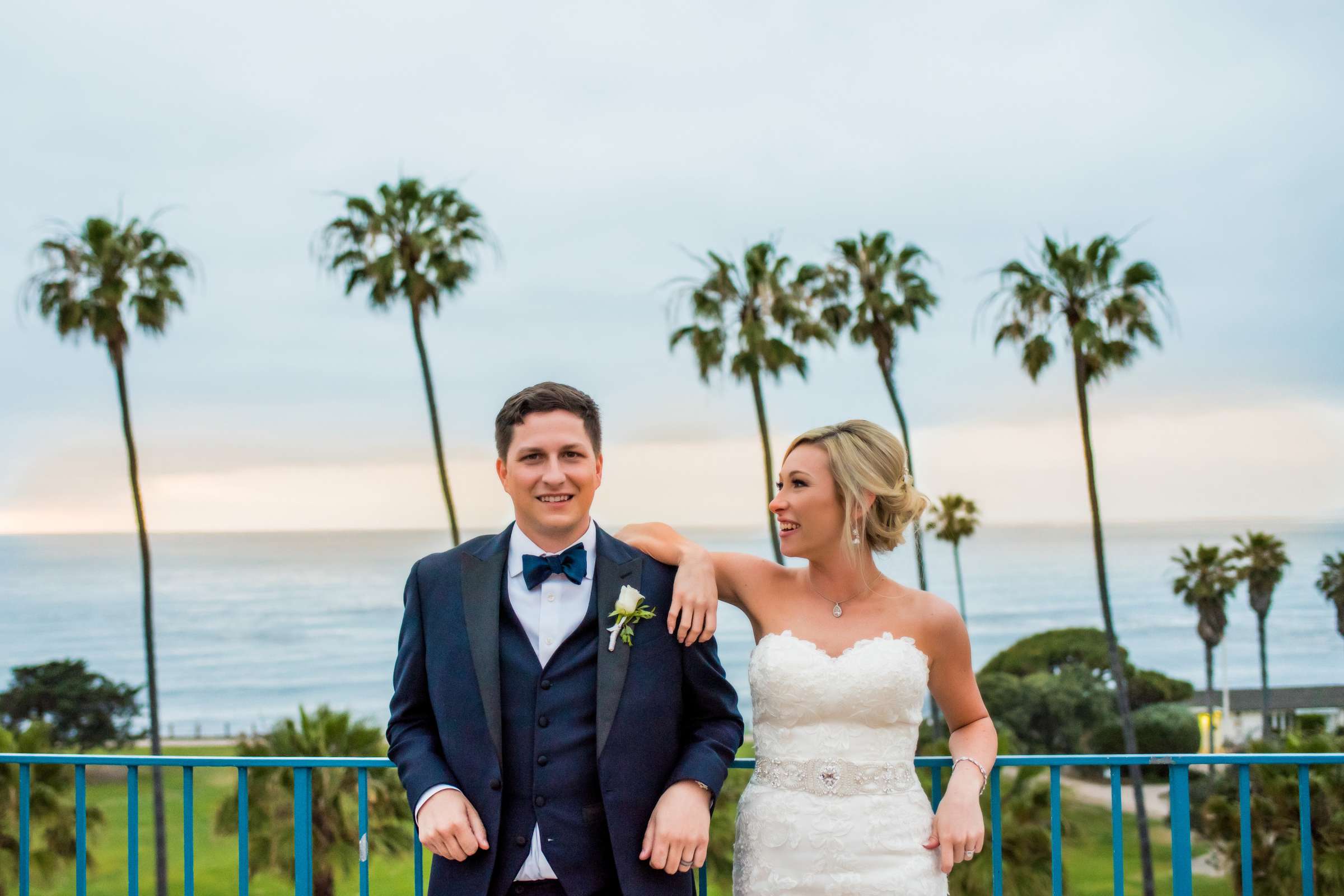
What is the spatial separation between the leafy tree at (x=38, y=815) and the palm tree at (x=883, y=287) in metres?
20.5

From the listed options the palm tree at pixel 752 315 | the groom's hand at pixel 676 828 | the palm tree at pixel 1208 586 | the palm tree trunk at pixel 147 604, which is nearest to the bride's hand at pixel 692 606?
Result: the groom's hand at pixel 676 828

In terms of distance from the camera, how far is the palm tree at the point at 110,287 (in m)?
26.2

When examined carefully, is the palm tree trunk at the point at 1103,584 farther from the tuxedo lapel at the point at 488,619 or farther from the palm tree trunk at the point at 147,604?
the tuxedo lapel at the point at 488,619

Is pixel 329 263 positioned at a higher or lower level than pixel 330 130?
lower

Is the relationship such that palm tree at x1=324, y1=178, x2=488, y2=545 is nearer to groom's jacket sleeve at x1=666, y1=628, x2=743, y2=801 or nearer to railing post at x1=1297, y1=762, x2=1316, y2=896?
railing post at x1=1297, y1=762, x2=1316, y2=896

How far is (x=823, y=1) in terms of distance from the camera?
213 ft

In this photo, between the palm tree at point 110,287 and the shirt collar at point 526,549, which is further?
the palm tree at point 110,287

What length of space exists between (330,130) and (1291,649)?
77.7 metres

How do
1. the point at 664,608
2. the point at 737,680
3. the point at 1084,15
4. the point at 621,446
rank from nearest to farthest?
the point at 664,608
the point at 737,680
the point at 1084,15
the point at 621,446

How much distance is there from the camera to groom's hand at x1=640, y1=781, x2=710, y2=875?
2.36 m

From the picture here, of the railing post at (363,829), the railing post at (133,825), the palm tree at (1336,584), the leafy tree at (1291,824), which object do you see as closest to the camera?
the railing post at (363,829)

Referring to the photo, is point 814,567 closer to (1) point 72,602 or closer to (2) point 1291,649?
Answer: (2) point 1291,649

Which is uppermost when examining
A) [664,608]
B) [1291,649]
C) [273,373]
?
[273,373]

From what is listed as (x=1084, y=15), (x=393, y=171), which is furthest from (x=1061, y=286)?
(x=393, y=171)
